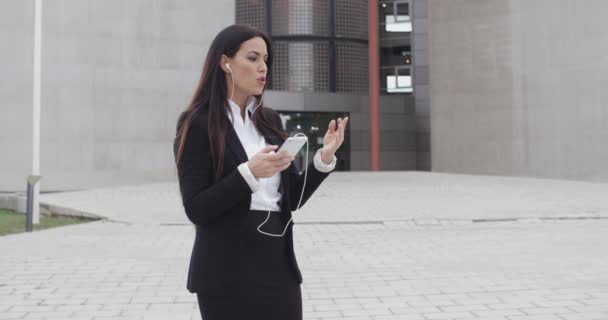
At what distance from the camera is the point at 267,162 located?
5.97 ft

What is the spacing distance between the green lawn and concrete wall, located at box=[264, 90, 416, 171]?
19.3 m

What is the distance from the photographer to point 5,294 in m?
5.53

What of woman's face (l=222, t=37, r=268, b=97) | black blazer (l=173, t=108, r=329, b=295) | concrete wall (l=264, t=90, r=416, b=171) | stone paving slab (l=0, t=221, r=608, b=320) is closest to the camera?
black blazer (l=173, t=108, r=329, b=295)

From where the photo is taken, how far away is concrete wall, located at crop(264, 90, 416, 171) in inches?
1259

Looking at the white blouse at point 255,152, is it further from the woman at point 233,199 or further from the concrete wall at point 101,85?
the concrete wall at point 101,85

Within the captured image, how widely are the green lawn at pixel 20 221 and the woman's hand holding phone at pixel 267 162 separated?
9.82m

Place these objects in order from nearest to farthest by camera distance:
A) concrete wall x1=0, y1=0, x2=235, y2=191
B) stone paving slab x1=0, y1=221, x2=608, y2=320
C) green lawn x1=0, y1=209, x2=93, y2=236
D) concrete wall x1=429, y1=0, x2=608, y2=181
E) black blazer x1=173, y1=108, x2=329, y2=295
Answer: black blazer x1=173, y1=108, x2=329, y2=295, stone paving slab x1=0, y1=221, x2=608, y2=320, green lawn x1=0, y1=209, x2=93, y2=236, concrete wall x1=0, y1=0, x2=235, y2=191, concrete wall x1=429, y1=0, x2=608, y2=181

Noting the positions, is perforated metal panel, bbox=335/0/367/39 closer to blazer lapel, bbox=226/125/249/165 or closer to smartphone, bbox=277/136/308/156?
blazer lapel, bbox=226/125/249/165

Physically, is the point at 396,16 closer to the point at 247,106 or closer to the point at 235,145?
the point at 247,106

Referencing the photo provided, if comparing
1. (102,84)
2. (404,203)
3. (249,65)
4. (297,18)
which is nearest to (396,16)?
(297,18)

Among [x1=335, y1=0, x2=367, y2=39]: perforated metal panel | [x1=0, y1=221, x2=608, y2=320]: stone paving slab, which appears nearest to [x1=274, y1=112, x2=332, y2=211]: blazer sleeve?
[x1=0, y1=221, x2=608, y2=320]: stone paving slab

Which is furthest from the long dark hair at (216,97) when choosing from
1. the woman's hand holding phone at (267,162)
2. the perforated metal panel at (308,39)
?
the perforated metal panel at (308,39)

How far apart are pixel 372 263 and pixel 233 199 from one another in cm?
540

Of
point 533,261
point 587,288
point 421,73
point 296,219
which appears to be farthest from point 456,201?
point 421,73
